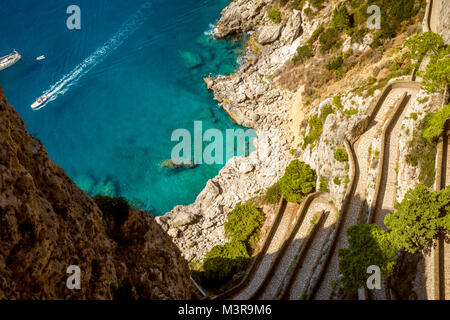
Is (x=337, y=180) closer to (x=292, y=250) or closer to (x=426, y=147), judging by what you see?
(x=292, y=250)

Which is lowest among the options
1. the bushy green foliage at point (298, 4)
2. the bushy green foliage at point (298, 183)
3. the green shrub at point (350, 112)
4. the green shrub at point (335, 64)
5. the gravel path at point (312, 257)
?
the gravel path at point (312, 257)

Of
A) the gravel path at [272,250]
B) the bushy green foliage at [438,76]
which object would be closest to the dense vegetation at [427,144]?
the bushy green foliage at [438,76]

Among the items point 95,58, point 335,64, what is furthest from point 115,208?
point 95,58

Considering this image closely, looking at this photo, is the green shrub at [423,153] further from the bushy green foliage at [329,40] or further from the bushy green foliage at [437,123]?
the bushy green foliage at [329,40]

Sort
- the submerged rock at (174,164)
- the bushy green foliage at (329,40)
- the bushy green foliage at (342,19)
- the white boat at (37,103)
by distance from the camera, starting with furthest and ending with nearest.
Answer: the white boat at (37,103) → the submerged rock at (174,164) → the bushy green foliage at (329,40) → the bushy green foliage at (342,19)

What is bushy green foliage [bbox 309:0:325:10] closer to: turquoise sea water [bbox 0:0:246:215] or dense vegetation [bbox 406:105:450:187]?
turquoise sea water [bbox 0:0:246:215]

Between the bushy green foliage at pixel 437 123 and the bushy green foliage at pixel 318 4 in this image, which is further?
the bushy green foliage at pixel 318 4

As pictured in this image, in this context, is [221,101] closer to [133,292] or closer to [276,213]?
[276,213]

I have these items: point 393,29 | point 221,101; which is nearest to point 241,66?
point 221,101
